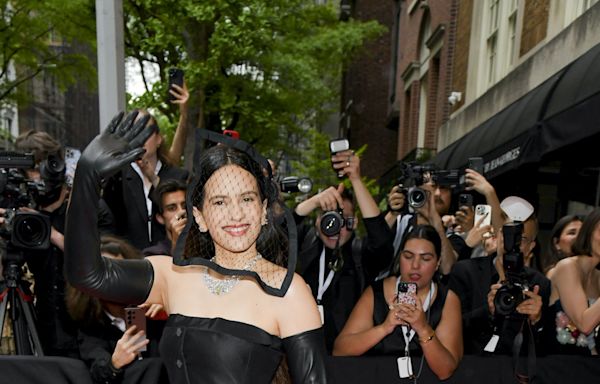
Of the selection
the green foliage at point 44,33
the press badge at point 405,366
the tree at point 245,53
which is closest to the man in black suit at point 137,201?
the press badge at point 405,366

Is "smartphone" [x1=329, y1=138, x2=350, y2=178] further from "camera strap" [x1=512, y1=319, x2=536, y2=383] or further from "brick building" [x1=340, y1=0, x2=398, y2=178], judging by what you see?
"brick building" [x1=340, y1=0, x2=398, y2=178]

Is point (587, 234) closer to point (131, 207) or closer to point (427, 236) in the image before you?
point (427, 236)

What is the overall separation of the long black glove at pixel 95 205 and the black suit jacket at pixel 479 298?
7.90 feet

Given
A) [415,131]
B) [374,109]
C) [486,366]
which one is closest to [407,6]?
[415,131]

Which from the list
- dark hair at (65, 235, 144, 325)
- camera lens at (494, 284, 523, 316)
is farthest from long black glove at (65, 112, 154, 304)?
camera lens at (494, 284, 523, 316)

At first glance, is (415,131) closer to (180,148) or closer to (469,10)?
(469,10)

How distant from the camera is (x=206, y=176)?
6.39ft

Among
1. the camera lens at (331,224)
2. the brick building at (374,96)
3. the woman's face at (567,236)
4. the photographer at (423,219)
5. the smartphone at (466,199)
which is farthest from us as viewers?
the brick building at (374,96)

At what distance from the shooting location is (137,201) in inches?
152

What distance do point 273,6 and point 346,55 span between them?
4.21 meters

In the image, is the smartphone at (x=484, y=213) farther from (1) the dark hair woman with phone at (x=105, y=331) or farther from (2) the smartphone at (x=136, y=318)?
(2) the smartphone at (x=136, y=318)

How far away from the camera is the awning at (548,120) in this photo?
459 centimetres

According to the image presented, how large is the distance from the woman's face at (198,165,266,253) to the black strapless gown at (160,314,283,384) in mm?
279

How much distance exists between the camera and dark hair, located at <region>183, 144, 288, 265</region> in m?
1.94
